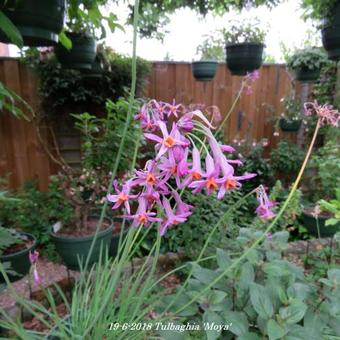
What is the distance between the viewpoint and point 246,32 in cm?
265

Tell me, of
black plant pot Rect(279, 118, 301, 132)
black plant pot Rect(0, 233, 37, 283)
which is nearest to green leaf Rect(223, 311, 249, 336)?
black plant pot Rect(0, 233, 37, 283)

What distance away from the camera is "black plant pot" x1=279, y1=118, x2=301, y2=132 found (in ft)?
11.3

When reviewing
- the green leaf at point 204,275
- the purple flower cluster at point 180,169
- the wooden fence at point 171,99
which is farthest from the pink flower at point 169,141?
the wooden fence at point 171,99

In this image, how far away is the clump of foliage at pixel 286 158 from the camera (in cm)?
337

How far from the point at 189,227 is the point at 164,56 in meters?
3.57

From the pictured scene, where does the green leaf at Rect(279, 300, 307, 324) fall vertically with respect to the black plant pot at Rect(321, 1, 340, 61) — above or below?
below

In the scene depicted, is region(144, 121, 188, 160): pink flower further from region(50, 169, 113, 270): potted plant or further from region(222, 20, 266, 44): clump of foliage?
region(222, 20, 266, 44): clump of foliage

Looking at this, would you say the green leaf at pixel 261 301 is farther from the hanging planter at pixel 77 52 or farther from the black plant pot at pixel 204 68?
the black plant pot at pixel 204 68

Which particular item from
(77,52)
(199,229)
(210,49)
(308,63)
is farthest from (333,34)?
(210,49)

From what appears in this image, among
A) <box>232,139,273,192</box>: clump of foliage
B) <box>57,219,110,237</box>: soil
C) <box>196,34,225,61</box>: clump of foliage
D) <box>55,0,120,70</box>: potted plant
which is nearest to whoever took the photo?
<box>55,0,120,70</box>: potted plant

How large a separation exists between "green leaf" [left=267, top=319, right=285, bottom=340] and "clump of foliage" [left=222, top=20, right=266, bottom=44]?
2.45m

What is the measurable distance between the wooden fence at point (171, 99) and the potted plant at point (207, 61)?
0.22 m

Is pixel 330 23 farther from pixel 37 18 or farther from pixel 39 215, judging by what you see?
pixel 39 215

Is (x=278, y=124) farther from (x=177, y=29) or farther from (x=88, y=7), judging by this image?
(x=88, y=7)
